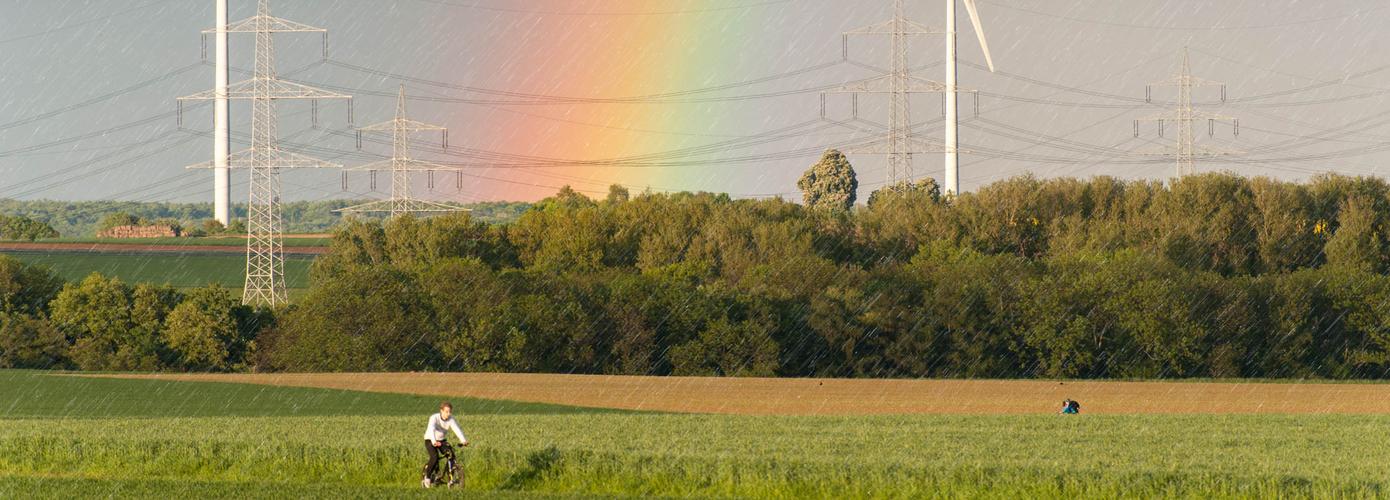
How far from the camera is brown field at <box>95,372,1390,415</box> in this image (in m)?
64.2

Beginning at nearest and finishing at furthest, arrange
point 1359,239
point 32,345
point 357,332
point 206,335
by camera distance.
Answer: point 357,332
point 206,335
point 32,345
point 1359,239

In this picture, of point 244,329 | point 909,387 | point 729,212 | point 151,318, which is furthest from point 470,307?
point 729,212

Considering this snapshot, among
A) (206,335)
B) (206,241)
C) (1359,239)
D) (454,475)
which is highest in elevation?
(206,241)

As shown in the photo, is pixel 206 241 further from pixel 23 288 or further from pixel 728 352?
pixel 728 352

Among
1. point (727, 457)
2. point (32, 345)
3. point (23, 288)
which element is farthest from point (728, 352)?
point (727, 457)

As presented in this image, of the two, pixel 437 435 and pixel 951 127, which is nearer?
pixel 437 435

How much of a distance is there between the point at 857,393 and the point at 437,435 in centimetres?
4511

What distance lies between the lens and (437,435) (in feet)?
99.5

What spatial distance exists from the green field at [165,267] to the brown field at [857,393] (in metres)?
67.5

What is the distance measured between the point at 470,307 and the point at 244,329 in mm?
14949

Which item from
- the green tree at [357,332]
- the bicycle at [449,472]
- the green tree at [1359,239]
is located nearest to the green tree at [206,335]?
the green tree at [357,332]

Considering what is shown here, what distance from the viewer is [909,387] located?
78125mm

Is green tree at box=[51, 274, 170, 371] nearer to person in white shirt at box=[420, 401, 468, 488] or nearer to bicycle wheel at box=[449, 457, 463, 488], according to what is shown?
bicycle wheel at box=[449, 457, 463, 488]

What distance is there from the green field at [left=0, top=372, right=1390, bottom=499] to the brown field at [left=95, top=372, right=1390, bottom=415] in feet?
53.1
